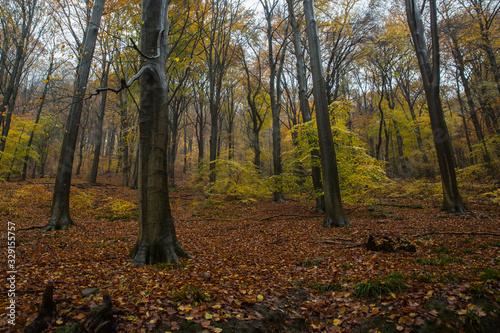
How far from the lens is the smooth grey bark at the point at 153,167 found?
4500 millimetres

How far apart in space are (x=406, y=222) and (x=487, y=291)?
561 centimetres

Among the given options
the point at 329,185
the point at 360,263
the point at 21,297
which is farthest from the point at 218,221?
the point at 21,297

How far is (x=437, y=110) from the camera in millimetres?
8555

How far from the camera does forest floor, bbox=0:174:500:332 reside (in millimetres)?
2500

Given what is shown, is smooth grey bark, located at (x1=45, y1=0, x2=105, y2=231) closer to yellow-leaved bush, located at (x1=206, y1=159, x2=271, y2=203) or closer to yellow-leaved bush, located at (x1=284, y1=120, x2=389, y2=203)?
yellow-leaved bush, located at (x1=206, y1=159, x2=271, y2=203)

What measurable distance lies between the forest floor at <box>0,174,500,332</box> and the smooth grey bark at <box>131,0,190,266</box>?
1.24 feet

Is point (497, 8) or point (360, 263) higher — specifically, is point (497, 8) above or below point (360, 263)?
above

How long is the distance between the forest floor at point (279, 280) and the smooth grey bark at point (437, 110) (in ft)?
3.82

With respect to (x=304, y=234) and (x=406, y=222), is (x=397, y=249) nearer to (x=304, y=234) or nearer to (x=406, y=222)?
(x=304, y=234)

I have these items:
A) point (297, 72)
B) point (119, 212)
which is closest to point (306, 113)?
point (297, 72)

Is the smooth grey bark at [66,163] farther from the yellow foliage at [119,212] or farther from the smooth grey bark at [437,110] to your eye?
the smooth grey bark at [437,110]

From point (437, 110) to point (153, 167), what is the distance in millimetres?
9878

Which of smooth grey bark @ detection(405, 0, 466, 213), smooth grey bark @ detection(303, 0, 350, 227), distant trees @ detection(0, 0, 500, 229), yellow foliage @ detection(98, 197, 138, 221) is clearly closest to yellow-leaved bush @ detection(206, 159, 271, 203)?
distant trees @ detection(0, 0, 500, 229)

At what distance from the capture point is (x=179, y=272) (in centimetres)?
400
